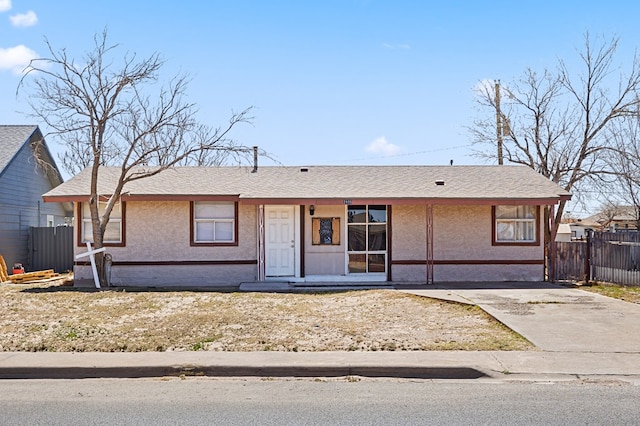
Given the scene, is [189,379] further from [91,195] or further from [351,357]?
[91,195]

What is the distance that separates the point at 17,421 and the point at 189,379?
2.25m

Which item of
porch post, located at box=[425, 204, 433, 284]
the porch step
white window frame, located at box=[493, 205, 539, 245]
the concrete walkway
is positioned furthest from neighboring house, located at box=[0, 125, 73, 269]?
white window frame, located at box=[493, 205, 539, 245]

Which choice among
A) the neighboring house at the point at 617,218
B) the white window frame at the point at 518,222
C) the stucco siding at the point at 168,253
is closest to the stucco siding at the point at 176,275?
the stucco siding at the point at 168,253

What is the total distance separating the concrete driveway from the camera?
31.8 feet

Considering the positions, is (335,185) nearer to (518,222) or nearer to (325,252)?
(325,252)

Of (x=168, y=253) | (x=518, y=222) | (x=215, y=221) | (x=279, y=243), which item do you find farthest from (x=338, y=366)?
(x=518, y=222)

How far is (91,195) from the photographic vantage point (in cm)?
1708

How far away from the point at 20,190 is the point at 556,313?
20.9m

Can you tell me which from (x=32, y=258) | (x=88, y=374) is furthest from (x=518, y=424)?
(x=32, y=258)

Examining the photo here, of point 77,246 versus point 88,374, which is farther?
point 77,246

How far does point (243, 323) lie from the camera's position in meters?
11.4

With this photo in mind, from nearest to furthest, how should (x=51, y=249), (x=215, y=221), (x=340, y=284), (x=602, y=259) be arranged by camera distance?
(x=340, y=284)
(x=602, y=259)
(x=215, y=221)
(x=51, y=249)

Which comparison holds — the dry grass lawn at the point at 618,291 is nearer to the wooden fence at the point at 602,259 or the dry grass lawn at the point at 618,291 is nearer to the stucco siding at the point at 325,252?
the wooden fence at the point at 602,259

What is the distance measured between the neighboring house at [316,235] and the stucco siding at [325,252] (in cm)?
3
